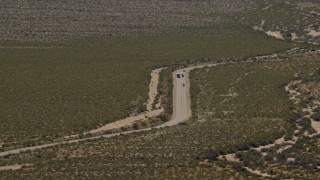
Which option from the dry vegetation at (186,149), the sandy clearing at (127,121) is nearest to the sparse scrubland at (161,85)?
the dry vegetation at (186,149)

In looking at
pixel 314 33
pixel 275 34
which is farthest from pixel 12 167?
pixel 314 33

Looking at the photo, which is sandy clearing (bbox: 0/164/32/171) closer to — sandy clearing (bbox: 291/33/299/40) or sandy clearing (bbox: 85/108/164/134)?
sandy clearing (bbox: 85/108/164/134)

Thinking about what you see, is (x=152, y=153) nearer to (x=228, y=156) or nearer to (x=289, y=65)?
(x=228, y=156)

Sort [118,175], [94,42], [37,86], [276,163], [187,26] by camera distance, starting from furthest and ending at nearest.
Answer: [187,26], [94,42], [37,86], [276,163], [118,175]

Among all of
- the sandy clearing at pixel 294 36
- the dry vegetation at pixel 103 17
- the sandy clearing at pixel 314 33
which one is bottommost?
the sandy clearing at pixel 294 36

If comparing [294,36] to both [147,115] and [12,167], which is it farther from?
[12,167]

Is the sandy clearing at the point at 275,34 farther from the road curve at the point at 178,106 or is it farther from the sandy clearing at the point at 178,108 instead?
the road curve at the point at 178,106

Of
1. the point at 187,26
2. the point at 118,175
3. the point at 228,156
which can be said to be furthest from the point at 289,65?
the point at 118,175

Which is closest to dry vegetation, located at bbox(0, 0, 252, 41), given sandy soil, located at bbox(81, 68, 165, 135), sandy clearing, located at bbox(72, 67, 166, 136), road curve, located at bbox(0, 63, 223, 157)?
road curve, located at bbox(0, 63, 223, 157)
